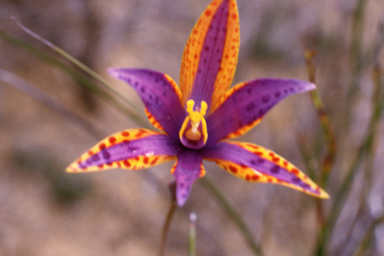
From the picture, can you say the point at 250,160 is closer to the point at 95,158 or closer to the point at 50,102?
the point at 95,158

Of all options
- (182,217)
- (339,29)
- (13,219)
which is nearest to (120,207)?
(182,217)

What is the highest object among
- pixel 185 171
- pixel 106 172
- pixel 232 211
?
pixel 185 171

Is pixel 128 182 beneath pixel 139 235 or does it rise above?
above

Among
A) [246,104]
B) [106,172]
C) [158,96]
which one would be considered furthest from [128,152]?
[106,172]

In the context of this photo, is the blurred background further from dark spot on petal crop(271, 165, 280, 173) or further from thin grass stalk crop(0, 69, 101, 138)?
dark spot on petal crop(271, 165, 280, 173)

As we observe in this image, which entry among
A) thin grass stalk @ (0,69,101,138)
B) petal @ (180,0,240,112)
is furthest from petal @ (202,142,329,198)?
thin grass stalk @ (0,69,101,138)

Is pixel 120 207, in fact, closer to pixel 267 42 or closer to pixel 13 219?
pixel 13 219

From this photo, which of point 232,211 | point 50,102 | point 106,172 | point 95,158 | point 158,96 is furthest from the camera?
point 106,172
